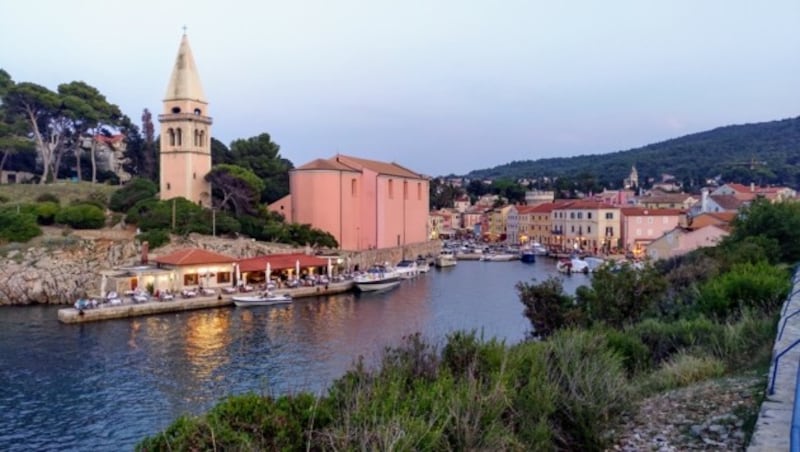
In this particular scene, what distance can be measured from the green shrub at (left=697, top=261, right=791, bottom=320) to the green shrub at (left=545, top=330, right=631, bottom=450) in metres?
4.29

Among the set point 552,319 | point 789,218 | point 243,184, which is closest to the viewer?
point 552,319

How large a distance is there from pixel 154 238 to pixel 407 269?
14303mm

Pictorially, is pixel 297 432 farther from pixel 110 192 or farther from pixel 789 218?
pixel 110 192

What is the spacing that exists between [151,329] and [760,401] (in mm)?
18915

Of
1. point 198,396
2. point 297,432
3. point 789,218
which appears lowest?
point 198,396

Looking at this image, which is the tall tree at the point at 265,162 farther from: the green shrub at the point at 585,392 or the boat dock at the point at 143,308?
the green shrub at the point at 585,392

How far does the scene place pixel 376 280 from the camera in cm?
3134

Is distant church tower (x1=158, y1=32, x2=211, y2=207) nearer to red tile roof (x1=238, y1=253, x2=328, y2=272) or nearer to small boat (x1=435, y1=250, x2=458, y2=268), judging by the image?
red tile roof (x1=238, y1=253, x2=328, y2=272)

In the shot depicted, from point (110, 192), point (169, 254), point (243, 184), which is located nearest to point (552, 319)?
point (169, 254)

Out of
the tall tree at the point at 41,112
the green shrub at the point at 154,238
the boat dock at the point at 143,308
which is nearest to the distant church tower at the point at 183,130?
the green shrub at the point at 154,238

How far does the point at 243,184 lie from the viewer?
35.9 meters

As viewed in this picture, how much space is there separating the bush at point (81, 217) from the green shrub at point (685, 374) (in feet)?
100

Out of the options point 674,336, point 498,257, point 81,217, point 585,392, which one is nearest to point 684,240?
point 498,257

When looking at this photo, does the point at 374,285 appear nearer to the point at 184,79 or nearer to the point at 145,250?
the point at 145,250
